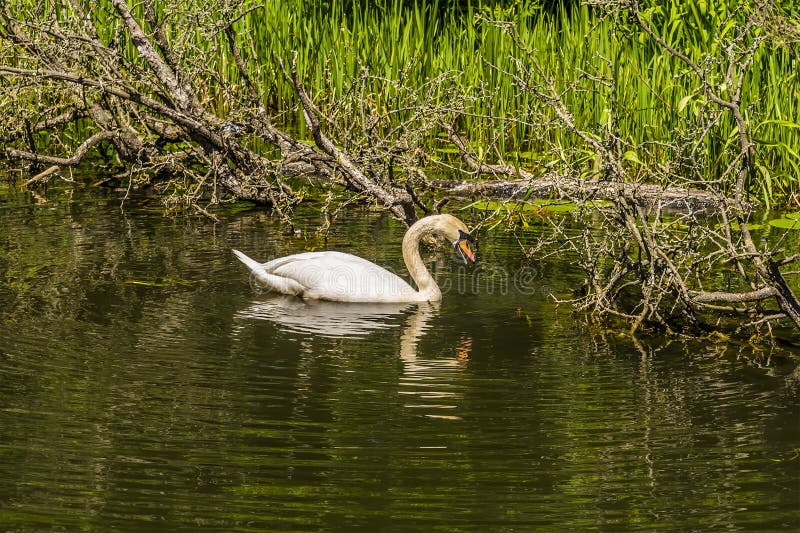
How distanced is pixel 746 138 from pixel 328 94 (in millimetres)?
6819

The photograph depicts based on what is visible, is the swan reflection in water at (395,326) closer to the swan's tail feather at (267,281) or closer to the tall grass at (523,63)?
the swan's tail feather at (267,281)

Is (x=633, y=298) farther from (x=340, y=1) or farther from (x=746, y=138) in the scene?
(x=340, y=1)

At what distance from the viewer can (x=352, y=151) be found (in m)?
10.2

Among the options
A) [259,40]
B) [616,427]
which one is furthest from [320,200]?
[616,427]

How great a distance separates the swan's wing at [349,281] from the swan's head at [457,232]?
0.57 m

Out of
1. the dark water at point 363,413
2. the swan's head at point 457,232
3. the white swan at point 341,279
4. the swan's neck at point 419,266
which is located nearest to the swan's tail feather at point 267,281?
the white swan at point 341,279

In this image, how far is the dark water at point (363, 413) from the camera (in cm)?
485

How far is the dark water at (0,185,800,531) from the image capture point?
485 cm

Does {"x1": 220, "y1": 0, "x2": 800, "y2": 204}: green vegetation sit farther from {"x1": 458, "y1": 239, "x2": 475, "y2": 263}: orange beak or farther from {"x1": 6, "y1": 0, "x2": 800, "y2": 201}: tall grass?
{"x1": 458, "y1": 239, "x2": 475, "y2": 263}: orange beak

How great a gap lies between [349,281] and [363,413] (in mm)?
2857

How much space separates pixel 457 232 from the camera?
927 cm

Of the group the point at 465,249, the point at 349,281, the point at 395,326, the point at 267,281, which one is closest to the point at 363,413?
the point at 395,326

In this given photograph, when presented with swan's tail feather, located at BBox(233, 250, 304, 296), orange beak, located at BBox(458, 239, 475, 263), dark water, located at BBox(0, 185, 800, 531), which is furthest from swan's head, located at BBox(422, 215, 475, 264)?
swan's tail feather, located at BBox(233, 250, 304, 296)

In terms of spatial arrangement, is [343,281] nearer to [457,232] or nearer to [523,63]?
[457,232]
